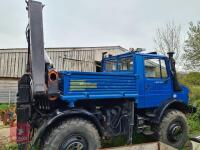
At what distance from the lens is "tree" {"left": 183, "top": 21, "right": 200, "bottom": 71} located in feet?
70.5

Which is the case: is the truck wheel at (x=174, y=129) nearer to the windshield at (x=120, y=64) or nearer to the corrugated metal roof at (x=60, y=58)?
the windshield at (x=120, y=64)

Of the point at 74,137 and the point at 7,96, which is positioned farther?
the point at 7,96

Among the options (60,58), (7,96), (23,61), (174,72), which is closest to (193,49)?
(60,58)

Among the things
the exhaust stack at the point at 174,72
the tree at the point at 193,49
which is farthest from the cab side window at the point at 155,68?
the tree at the point at 193,49

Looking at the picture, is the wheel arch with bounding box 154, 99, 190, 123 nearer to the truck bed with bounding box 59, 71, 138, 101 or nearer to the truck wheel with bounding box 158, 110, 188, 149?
the truck wheel with bounding box 158, 110, 188, 149

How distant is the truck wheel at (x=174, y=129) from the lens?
6527 millimetres

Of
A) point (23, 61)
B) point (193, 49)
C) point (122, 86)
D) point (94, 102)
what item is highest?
point (193, 49)

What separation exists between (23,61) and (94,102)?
13.2 m

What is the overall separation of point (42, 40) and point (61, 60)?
43.8 feet

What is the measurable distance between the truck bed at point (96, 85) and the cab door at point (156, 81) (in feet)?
1.53

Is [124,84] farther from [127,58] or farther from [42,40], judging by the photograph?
[42,40]

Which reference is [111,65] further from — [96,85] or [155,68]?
[96,85]

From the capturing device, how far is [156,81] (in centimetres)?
665

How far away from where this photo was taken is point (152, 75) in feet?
21.7
